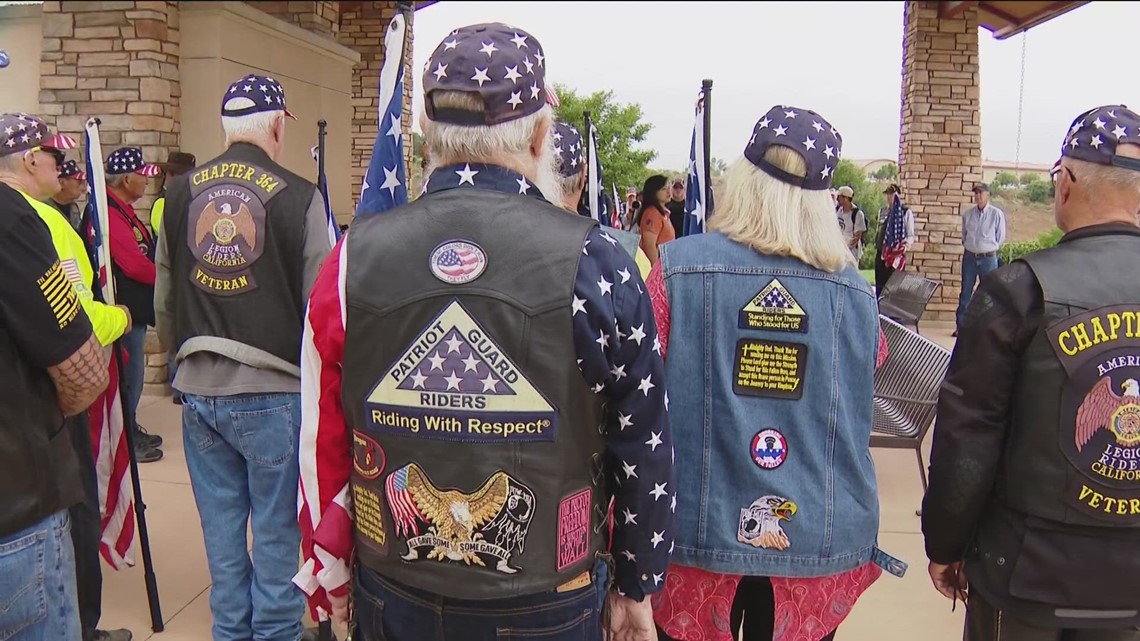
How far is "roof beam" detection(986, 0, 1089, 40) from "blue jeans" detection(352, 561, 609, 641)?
13.3 metres

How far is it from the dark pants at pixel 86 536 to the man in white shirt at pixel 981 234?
35.1 feet

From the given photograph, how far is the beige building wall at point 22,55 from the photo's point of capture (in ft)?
23.4

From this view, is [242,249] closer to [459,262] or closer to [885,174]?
[459,262]

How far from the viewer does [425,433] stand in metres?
1.53

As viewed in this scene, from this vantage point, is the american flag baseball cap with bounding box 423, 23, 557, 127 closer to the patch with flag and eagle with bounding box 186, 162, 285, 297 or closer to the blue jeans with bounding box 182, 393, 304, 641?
the patch with flag and eagle with bounding box 186, 162, 285, 297

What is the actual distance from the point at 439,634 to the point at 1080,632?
4.91 feet

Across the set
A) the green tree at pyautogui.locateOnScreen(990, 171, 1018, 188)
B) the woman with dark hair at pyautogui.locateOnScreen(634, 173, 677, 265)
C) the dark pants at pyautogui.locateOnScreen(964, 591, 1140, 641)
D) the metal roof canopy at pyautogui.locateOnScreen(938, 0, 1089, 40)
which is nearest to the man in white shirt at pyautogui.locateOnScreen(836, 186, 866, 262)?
the metal roof canopy at pyautogui.locateOnScreen(938, 0, 1089, 40)

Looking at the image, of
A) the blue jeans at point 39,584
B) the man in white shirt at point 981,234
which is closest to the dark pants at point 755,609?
the blue jeans at point 39,584

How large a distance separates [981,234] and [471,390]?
1130cm

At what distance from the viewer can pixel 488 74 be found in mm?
1555

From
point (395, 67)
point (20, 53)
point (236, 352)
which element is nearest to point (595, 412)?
point (395, 67)

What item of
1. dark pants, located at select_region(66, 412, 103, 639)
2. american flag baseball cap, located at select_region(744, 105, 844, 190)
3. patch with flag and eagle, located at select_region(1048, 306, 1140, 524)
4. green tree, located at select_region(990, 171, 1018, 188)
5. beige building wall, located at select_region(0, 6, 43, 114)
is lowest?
dark pants, located at select_region(66, 412, 103, 639)

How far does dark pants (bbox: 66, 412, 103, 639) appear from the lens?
3096mm

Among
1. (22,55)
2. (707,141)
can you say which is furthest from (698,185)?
(22,55)
